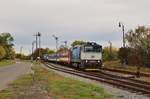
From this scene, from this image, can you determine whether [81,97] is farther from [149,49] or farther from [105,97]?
[149,49]

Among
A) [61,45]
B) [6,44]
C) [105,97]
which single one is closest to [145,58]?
Result: [105,97]

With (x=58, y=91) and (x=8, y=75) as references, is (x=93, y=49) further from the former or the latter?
(x=58, y=91)

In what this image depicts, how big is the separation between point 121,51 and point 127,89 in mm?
46401

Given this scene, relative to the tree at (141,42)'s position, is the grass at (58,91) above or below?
below

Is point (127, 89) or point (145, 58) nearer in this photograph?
point (127, 89)

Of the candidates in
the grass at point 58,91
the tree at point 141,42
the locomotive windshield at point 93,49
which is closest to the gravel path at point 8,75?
the grass at point 58,91

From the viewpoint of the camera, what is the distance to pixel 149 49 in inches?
2522

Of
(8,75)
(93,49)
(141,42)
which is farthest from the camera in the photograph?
(141,42)

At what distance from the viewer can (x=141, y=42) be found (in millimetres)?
68375

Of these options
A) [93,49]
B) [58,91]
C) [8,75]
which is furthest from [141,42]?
[58,91]

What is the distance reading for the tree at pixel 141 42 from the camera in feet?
204

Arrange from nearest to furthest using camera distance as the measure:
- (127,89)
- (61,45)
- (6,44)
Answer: (127,89) < (61,45) < (6,44)

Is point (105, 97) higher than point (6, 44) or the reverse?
the reverse

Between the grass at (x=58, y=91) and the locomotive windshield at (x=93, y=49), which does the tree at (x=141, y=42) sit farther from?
the grass at (x=58, y=91)
